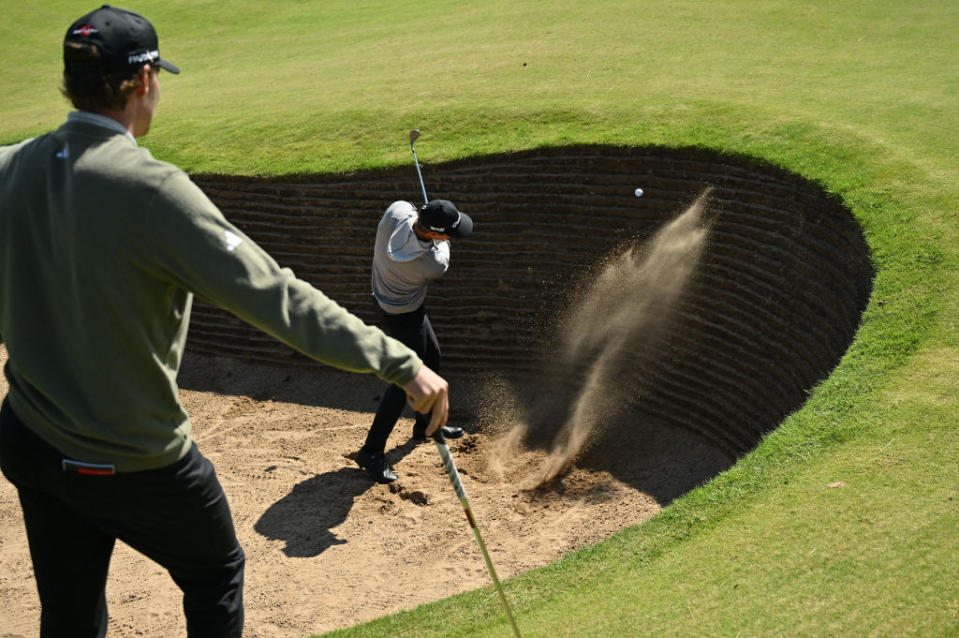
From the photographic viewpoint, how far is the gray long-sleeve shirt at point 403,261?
291 inches

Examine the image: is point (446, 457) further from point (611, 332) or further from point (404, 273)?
point (611, 332)

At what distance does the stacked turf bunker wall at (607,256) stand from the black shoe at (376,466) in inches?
75.0

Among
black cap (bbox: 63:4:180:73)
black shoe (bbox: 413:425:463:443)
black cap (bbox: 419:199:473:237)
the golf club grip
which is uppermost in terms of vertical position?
black cap (bbox: 63:4:180:73)

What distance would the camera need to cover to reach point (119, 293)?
2504mm

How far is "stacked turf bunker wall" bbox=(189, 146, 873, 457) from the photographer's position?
7.41 m

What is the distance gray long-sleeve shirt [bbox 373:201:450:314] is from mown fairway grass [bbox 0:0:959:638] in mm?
1822

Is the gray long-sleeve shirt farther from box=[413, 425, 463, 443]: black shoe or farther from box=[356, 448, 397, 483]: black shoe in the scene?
box=[413, 425, 463, 443]: black shoe

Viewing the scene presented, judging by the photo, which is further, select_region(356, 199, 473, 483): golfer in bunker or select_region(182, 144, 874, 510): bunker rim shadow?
select_region(182, 144, 874, 510): bunker rim shadow

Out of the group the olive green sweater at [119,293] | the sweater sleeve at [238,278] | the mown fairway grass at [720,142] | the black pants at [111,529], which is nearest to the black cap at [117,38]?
the olive green sweater at [119,293]

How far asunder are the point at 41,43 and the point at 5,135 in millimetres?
9041

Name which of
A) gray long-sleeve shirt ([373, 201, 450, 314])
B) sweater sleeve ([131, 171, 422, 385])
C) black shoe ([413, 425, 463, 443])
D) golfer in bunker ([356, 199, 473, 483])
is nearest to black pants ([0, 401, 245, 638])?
sweater sleeve ([131, 171, 422, 385])

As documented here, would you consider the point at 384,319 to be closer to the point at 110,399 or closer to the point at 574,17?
the point at 110,399

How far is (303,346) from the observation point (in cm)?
251

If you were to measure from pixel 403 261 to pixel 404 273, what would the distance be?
0.36ft
